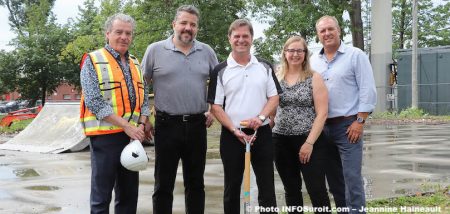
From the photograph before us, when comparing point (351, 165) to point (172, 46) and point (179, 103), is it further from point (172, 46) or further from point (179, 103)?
point (172, 46)

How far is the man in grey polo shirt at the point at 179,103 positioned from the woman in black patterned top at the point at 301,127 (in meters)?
0.75

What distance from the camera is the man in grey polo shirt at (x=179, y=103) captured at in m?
5.33

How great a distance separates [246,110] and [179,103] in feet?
2.20

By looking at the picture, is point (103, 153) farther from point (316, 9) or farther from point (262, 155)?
point (316, 9)

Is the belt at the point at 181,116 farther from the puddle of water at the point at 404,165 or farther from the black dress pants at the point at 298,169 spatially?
the puddle of water at the point at 404,165

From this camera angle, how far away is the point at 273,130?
5418mm

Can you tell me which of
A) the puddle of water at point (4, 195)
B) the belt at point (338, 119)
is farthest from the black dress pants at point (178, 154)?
the puddle of water at point (4, 195)

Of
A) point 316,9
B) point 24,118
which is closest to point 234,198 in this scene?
point 24,118

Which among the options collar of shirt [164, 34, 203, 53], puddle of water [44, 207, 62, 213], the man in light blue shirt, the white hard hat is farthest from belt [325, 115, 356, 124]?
puddle of water [44, 207, 62, 213]

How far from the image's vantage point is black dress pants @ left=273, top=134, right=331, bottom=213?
526 centimetres

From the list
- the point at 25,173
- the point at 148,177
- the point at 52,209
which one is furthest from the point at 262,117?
the point at 25,173

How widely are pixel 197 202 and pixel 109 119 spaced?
139cm

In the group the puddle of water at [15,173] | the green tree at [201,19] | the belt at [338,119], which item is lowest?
the puddle of water at [15,173]

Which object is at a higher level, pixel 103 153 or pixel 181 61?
pixel 181 61
